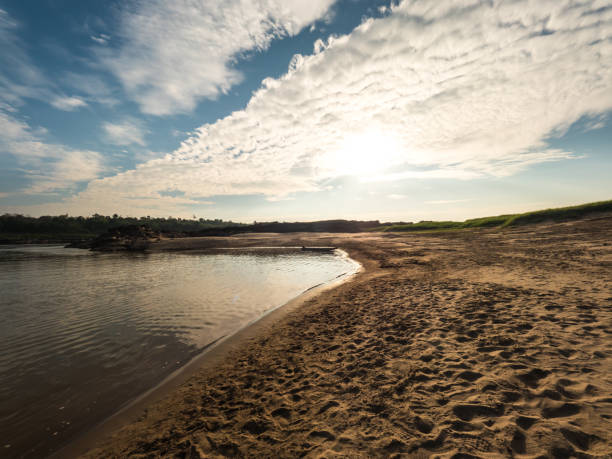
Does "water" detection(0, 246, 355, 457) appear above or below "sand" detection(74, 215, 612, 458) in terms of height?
below

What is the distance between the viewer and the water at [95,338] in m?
4.71

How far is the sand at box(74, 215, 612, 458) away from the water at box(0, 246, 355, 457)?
134 cm

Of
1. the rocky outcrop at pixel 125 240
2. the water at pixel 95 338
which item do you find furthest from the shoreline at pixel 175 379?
the rocky outcrop at pixel 125 240

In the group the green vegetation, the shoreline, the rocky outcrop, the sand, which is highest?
the green vegetation

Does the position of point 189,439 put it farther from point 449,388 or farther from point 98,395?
point 449,388

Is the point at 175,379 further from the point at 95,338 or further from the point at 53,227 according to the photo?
the point at 53,227

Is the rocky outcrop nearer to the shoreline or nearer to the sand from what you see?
the shoreline

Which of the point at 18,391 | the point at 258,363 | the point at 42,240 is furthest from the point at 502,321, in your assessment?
the point at 42,240

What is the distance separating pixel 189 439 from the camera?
12.3ft

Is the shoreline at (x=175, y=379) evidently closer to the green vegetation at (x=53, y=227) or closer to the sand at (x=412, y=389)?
the sand at (x=412, y=389)

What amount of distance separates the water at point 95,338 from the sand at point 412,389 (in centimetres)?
134

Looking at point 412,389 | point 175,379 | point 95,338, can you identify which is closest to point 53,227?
point 95,338

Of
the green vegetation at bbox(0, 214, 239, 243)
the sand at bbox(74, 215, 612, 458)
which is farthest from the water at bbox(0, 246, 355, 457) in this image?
the green vegetation at bbox(0, 214, 239, 243)

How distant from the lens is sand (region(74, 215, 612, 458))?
126 inches
